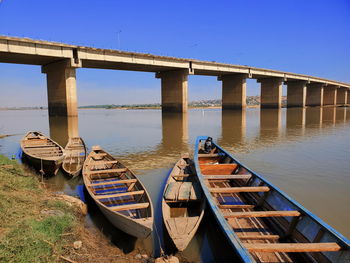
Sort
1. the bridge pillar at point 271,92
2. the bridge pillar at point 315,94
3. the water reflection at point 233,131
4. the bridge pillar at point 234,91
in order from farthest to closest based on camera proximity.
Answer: the bridge pillar at point 315,94, the bridge pillar at point 271,92, the bridge pillar at point 234,91, the water reflection at point 233,131

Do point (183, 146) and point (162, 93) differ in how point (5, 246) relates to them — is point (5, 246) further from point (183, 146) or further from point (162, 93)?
point (162, 93)

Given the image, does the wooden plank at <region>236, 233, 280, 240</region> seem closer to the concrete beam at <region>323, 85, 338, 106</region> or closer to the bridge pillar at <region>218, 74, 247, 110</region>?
the bridge pillar at <region>218, 74, 247, 110</region>

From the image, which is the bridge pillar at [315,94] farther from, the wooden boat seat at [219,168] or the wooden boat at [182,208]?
the wooden boat at [182,208]

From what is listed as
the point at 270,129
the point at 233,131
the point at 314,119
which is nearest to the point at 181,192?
the point at 233,131

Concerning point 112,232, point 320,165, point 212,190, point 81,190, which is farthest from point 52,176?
point 320,165

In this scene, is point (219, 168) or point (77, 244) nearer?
point (77, 244)

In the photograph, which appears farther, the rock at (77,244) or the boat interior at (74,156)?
the boat interior at (74,156)

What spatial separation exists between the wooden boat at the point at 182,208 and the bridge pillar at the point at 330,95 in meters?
99.7

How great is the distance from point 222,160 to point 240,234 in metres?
5.76

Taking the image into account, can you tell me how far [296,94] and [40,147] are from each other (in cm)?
7603

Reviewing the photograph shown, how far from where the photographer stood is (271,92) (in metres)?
65.4

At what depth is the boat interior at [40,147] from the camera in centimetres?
1141

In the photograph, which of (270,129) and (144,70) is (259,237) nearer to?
(270,129)

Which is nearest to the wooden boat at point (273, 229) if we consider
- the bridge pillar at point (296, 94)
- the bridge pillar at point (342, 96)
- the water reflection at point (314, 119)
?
the water reflection at point (314, 119)
